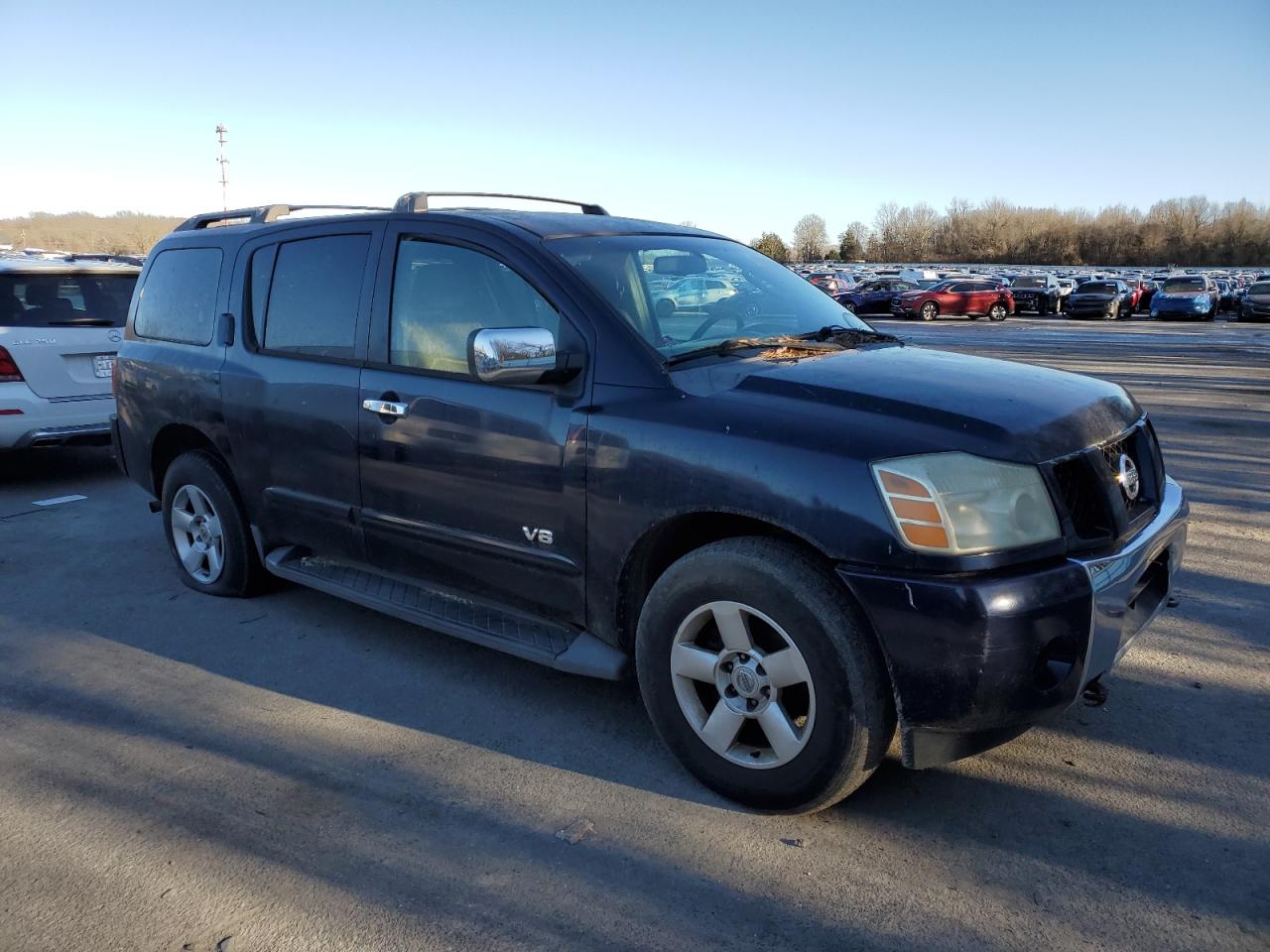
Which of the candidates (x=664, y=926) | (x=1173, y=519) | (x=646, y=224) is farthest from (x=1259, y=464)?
(x=664, y=926)

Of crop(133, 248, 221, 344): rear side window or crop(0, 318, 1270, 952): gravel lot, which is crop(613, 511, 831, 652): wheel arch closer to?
crop(0, 318, 1270, 952): gravel lot

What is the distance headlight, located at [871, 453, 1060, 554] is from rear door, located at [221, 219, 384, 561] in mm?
2252

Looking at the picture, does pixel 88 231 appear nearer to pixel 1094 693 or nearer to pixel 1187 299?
pixel 1187 299

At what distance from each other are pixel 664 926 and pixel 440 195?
10.3 ft

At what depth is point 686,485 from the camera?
2.87m

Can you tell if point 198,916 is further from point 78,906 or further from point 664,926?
point 664,926

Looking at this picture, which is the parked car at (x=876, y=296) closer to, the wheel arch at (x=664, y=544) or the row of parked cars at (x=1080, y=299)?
the row of parked cars at (x=1080, y=299)

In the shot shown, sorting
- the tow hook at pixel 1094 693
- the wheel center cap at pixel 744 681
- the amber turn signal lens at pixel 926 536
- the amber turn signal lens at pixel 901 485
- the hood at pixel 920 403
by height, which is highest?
the hood at pixel 920 403

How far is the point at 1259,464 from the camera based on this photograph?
7.63 meters

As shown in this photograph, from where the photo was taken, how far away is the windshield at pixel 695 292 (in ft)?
11.1

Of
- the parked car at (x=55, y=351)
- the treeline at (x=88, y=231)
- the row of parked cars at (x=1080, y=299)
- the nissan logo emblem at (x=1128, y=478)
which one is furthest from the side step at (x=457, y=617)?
the treeline at (x=88, y=231)

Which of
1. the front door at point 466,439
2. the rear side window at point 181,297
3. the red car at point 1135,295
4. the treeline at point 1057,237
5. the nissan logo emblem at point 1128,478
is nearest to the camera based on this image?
the nissan logo emblem at point 1128,478

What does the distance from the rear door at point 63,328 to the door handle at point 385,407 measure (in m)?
4.34

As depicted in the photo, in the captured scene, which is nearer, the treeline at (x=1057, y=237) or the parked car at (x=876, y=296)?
the parked car at (x=876, y=296)
